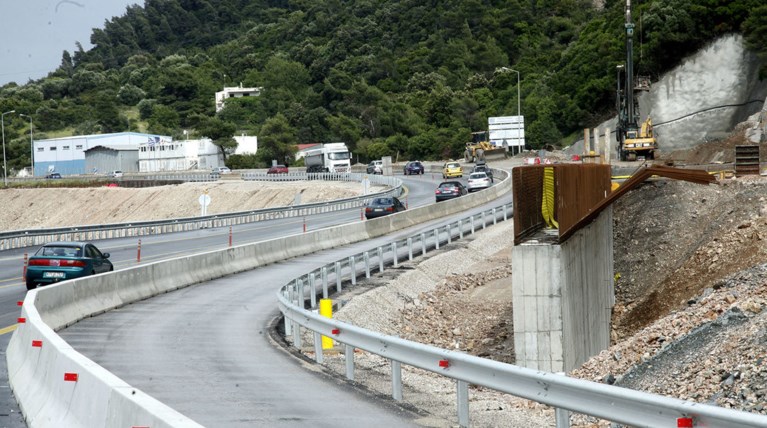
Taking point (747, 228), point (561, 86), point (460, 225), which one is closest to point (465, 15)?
point (561, 86)

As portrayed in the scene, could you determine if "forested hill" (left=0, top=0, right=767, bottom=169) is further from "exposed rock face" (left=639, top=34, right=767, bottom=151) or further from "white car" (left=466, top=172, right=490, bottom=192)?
"white car" (left=466, top=172, right=490, bottom=192)

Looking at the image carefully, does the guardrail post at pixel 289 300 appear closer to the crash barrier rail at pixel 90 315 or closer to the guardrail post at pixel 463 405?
the crash barrier rail at pixel 90 315

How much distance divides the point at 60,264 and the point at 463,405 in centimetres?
1751

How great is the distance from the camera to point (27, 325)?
48.5 ft

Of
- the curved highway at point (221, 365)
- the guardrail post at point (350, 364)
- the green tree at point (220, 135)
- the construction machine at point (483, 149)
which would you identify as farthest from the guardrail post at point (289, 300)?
the green tree at point (220, 135)

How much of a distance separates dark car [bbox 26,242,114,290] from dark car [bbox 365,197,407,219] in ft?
86.7

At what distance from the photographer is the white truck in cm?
10456

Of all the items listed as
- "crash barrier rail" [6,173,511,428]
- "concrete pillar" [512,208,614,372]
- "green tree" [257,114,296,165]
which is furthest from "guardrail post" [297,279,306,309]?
"green tree" [257,114,296,165]

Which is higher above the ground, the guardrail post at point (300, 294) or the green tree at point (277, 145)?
the green tree at point (277, 145)

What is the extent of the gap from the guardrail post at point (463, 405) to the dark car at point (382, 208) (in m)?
41.4

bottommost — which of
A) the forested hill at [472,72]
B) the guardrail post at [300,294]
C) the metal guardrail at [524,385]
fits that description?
the guardrail post at [300,294]

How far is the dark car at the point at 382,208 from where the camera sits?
52744 millimetres

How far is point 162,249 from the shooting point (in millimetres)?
43156

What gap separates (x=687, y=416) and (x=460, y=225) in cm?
3652
